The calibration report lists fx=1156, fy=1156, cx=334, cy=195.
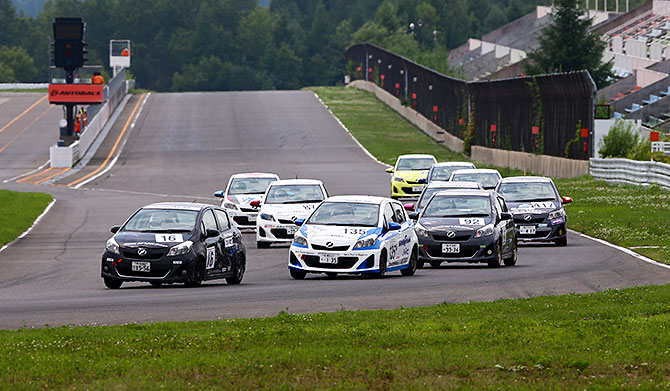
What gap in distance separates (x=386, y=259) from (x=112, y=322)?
6.98 meters

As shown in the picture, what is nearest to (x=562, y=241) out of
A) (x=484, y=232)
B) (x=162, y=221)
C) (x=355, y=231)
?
(x=484, y=232)

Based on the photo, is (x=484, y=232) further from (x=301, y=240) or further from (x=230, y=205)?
(x=230, y=205)

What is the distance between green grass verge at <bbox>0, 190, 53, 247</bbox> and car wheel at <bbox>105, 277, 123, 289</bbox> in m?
10.3

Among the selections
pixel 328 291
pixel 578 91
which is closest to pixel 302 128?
pixel 578 91

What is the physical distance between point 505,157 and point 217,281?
36.8 meters

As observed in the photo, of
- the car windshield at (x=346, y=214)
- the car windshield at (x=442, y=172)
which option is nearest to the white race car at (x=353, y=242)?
the car windshield at (x=346, y=214)

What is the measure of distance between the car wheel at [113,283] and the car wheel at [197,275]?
1.10 metres

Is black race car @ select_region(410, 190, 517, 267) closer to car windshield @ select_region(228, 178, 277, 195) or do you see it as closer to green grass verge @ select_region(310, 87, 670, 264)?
green grass verge @ select_region(310, 87, 670, 264)

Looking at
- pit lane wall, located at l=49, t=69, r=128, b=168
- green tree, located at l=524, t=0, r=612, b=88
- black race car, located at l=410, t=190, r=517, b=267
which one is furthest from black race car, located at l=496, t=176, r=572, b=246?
green tree, located at l=524, t=0, r=612, b=88

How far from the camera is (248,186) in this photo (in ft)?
105

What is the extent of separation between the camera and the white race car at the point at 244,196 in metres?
30.7

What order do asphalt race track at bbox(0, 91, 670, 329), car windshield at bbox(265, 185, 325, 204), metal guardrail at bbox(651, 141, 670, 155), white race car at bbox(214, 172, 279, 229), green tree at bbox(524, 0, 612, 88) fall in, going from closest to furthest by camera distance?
asphalt race track at bbox(0, 91, 670, 329) < car windshield at bbox(265, 185, 325, 204) < white race car at bbox(214, 172, 279, 229) < metal guardrail at bbox(651, 141, 670, 155) < green tree at bbox(524, 0, 612, 88)

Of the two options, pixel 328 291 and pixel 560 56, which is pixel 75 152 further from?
pixel 328 291

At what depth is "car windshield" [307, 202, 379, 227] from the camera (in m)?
20.2
